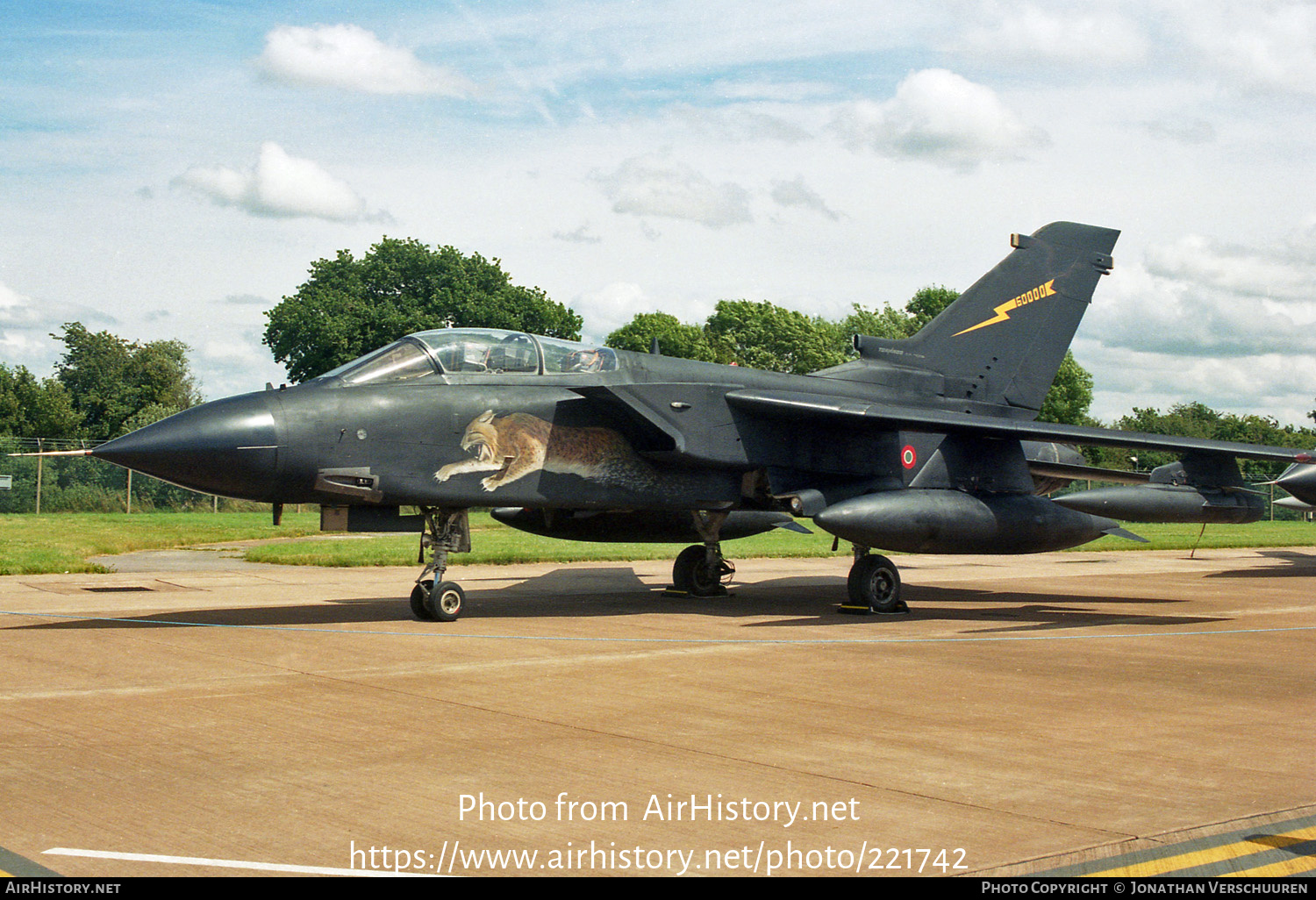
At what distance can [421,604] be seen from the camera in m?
11.9

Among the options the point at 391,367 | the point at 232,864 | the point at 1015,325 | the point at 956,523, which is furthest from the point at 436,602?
the point at 1015,325

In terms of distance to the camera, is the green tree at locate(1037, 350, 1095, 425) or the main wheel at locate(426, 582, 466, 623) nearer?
the main wheel at locate(426, 582, 466, 623)

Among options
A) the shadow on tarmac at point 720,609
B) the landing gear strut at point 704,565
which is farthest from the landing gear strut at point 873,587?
the landing gear strut at point 704,565

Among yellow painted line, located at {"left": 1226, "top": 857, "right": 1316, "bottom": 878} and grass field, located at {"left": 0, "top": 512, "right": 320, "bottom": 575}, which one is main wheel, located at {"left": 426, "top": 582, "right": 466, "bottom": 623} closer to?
grass field, located at {"left": 0, "top": 512, "right": 320, "bottom": 575}

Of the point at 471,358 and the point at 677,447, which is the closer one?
the point at 471,358

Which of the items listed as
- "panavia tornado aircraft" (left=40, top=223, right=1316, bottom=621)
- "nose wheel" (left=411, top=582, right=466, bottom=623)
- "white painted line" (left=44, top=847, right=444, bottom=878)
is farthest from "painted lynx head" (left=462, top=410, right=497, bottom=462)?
"white painted line" (left=44, top=847, right=444, bottom=878)

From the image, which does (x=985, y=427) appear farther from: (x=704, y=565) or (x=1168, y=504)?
(x=1168, y=504)

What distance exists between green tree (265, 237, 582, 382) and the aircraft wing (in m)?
42.5

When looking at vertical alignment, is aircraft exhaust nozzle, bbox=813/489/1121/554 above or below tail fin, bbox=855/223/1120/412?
below

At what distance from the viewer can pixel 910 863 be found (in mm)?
4215

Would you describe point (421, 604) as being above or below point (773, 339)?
below

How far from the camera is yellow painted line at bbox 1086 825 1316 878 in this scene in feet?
13.5

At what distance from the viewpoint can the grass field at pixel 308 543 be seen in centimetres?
2050

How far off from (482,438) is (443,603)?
174cm
